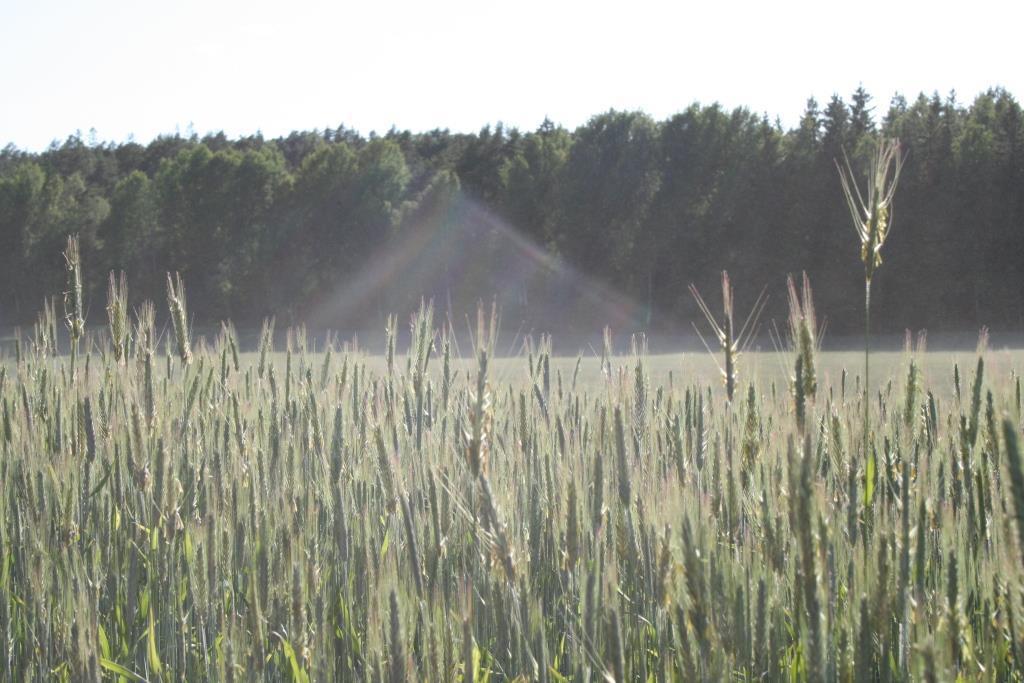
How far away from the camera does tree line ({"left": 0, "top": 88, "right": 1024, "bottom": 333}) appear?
30781mm

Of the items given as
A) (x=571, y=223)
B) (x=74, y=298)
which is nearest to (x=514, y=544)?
(x=74, y=298)

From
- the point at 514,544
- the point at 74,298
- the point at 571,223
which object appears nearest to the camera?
the point at 514,544

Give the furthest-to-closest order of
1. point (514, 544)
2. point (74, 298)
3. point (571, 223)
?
point (571, 223)
point (74, 298)
point (514, 544)

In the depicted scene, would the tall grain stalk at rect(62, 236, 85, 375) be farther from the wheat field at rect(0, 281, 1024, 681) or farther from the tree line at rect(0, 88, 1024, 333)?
the tree line at rect(0, 88, 1024, 333)

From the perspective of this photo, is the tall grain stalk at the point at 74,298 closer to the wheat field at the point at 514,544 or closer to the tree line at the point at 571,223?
the wheat field at the point at 514,544

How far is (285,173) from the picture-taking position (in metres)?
47.1

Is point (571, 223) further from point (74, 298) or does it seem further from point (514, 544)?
point (514, 544)

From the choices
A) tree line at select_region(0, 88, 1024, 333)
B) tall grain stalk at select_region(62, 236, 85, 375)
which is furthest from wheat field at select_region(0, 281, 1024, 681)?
tree line at select_region(0, 88, 1024, 333)

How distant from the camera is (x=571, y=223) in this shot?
38.6 meters

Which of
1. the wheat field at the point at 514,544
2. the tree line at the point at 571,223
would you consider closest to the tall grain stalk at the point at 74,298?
the wheat field at the point at 514,544

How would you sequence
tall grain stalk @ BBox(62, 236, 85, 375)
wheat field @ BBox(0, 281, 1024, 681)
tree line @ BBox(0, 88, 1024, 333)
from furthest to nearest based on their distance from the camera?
tree line @ BBox(0, 88, 1024, 333), tall grain stalk @ BBox(62, 236, 85, 375), wheat field @ BBox(0, 281, 1024, 681)

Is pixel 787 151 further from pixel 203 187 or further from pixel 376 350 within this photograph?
pixel 203 187

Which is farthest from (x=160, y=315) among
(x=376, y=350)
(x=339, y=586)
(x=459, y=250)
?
(x=339, y=586)

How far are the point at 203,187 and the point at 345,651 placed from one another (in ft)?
157
